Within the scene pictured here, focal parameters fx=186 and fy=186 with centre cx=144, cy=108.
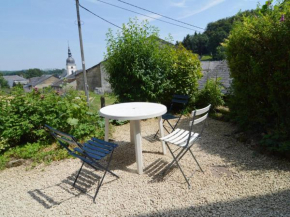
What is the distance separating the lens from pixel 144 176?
10.0ft

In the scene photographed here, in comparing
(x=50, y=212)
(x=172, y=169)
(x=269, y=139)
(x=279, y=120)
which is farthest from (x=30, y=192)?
(x=279, y=120)

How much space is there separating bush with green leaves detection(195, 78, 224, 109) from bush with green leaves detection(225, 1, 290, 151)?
2084 millimetres

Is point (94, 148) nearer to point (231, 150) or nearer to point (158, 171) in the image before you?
point (158, 171)

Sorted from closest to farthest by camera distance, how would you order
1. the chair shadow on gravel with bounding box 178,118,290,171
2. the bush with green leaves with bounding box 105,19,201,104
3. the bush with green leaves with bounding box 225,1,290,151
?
the chair shadow on gravel with bounding box 178,118,290,171 < the bush with green leaves with bounding box 225,1,290,151 < the bush with green leaves with bounding box 105,19,201,104

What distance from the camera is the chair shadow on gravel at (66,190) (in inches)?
103

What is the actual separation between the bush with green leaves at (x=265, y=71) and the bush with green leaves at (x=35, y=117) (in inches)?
136

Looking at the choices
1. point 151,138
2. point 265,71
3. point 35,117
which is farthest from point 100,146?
point 265,71

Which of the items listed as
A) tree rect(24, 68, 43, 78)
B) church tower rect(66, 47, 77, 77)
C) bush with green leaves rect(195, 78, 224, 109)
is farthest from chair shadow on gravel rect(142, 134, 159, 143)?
tree rect(24, 68, 43, 78)

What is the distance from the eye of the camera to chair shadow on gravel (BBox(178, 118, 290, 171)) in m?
3.13

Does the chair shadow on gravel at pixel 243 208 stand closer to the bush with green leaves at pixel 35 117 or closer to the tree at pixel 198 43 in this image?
the bush with green leaves at pixel 35 117

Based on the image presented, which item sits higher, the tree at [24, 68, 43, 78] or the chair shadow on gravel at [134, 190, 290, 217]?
the tree at [24, 68, 43, 78]

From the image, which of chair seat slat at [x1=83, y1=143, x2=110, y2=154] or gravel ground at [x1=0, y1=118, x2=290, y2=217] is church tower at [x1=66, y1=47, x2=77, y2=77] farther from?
chair seat slat at [x1=83, y1=143, x2=110, y2=154]

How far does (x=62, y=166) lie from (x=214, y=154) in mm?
2949

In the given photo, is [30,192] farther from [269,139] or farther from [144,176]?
[269,139]
